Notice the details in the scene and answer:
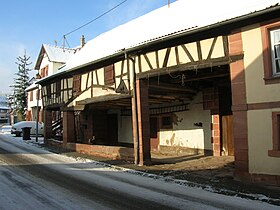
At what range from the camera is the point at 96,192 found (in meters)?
8.07

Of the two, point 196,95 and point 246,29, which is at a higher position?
point 246,29

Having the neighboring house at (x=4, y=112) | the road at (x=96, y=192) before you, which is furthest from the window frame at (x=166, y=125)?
the neighboring house at (x=4, y=112)

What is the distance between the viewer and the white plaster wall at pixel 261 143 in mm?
9046

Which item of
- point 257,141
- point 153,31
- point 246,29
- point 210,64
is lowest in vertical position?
point 257,141

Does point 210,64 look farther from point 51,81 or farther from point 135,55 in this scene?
point 51,81

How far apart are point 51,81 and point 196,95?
36.0ft

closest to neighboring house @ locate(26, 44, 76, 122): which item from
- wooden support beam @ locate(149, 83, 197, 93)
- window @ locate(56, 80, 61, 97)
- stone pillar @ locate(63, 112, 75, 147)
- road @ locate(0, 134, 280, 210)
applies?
window @ locate(56, 80, 61, 97)

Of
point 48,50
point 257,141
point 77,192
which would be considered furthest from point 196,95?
point 48,50

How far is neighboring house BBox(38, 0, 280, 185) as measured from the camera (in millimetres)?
9289

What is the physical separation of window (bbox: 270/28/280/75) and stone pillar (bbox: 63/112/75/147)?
549 inches

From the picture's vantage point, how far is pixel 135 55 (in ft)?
44.3

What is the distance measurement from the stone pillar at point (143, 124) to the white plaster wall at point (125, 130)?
349 inches

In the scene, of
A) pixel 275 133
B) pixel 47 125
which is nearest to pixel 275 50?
pixel 275 133

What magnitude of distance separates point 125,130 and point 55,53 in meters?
19.7
